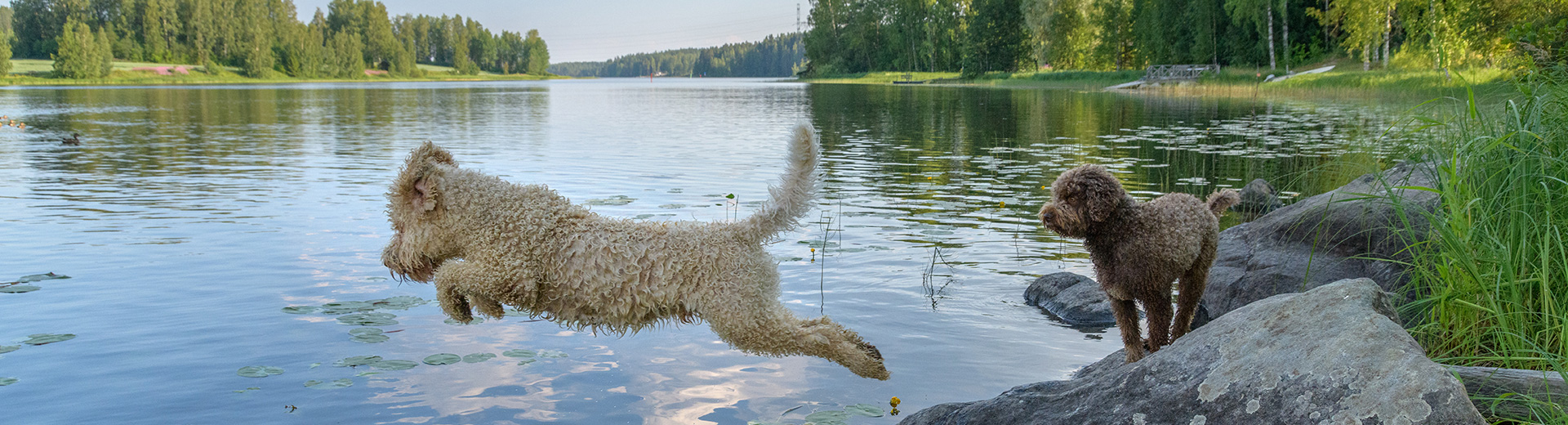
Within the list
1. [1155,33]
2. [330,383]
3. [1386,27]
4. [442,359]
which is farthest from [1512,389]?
[1155,33]

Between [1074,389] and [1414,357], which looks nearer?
[1414,357]

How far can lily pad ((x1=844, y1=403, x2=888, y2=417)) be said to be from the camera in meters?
4.93

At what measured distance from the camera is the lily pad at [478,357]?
5.75 metres

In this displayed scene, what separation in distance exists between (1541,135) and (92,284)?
10188 mm

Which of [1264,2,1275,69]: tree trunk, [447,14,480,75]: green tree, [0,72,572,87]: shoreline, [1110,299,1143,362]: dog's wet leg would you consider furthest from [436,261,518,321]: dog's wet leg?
[447,14,480,75]: green tree

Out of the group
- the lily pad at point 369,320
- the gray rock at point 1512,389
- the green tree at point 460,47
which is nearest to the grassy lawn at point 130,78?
the green tree at point 460,47

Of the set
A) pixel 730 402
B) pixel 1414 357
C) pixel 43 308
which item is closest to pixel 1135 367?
pixel 1414 357

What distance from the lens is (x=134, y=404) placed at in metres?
5.01

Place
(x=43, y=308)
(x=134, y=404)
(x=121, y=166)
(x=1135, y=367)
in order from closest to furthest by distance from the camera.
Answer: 1. (x=1135, y=367)
2. (x=134, y=404)
3. (x=43, y=308)
4. (x=121, y=166)

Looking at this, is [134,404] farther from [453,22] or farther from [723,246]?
[453,22]

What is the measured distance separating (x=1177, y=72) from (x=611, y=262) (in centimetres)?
5904

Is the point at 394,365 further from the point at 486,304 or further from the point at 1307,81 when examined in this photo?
the point at 1307,81

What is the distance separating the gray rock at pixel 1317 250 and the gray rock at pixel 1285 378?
2.78 meters

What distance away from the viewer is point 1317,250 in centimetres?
656
